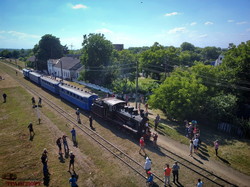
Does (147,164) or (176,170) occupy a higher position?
(147,164)

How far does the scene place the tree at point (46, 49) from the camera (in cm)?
5978

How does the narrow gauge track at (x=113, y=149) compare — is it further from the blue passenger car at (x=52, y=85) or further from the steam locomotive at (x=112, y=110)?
the blue passenger car at (x=52, y=85)

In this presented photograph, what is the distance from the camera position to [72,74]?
166 ft

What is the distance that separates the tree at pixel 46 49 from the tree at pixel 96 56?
27.4 m

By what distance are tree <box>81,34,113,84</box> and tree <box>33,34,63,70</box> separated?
89.9 feet

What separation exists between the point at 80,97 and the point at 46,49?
45.1 metres

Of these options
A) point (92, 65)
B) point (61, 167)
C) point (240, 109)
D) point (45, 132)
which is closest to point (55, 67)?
Result: point (92, 65)

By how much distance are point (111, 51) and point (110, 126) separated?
24.7m

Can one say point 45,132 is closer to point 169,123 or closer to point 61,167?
point 61,167

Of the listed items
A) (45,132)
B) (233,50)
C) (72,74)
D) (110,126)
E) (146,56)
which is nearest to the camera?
(45,132)

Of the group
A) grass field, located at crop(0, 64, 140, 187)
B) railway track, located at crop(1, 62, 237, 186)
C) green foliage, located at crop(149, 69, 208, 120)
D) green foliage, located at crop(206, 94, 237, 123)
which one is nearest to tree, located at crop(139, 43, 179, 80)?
green foliage, located at crop(149, 69, 208, 120)

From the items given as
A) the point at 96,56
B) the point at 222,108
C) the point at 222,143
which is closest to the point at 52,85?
the point at 96,56

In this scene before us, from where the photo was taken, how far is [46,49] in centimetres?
6112

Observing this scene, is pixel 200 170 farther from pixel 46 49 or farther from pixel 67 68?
pixel 46 49
